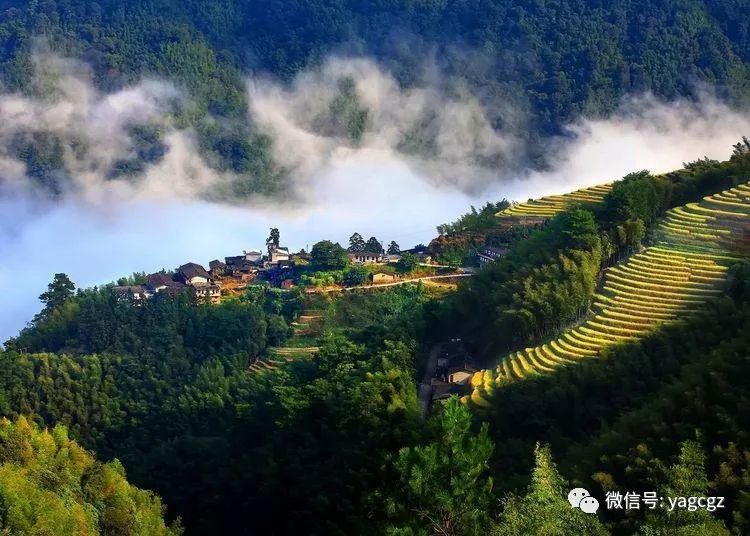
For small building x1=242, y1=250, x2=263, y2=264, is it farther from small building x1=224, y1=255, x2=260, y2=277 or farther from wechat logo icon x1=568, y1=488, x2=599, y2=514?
wechat logo icon x1=568, y1=488, x2=599, y2=514

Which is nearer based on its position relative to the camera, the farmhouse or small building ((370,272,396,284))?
small building ((370,272,396,284))

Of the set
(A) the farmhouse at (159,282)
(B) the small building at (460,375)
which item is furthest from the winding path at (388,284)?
(B) the small building at (460,375)

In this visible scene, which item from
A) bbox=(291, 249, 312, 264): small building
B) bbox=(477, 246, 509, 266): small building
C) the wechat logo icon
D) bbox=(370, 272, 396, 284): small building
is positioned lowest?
the wechat logo icon

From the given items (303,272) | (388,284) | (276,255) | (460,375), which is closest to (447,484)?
(460,375)

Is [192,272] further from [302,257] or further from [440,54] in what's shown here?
[440,54]

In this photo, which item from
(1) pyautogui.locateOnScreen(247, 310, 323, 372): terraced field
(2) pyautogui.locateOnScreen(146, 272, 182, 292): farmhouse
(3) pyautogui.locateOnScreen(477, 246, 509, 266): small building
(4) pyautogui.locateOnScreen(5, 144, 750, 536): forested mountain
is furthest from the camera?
(2) pyautogui.locateOnScreen(146, 272, 182, 292): farmhouse

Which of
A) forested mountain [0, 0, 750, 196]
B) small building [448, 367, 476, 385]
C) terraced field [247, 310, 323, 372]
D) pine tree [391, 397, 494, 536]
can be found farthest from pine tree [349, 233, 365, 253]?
forested mountain [0, 0, 750, 196]
